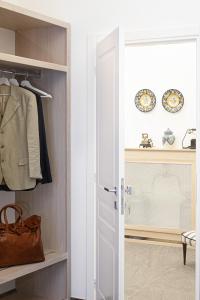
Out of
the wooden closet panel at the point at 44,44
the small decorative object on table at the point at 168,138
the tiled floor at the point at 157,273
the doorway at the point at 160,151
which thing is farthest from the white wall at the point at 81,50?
the small decorative object on table at the point at 168,138

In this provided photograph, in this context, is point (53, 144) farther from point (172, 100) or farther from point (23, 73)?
point (172, 100)

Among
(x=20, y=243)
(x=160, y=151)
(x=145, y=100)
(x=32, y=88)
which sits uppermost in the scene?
(x=145, y=100)

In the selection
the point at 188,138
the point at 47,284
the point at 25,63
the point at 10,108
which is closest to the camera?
the point at 25,63

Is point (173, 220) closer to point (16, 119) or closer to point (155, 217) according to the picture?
point (155, 217)

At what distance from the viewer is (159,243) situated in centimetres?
559

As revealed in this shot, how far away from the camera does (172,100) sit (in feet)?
19.4

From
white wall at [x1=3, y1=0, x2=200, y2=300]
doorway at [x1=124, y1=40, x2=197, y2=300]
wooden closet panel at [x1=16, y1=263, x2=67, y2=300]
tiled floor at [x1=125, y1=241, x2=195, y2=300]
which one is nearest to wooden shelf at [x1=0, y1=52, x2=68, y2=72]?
white wall at [x1=3, y1=0, x2=200, y2=300]

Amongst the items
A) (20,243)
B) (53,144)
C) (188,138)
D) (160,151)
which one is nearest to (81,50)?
(53,144)

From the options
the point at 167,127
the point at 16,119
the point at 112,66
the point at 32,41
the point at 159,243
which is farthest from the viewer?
the point at 167,127

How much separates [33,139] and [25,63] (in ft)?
1.75

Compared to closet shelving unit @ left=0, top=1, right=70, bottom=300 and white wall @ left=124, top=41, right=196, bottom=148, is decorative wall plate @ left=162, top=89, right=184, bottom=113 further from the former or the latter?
closet shelving unit @ left=0, top=1, right=70, bottom=300

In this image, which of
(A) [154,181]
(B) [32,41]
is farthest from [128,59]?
(B) [32,41]

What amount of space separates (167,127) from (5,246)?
11.6ft

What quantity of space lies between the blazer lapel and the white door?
602 mm
